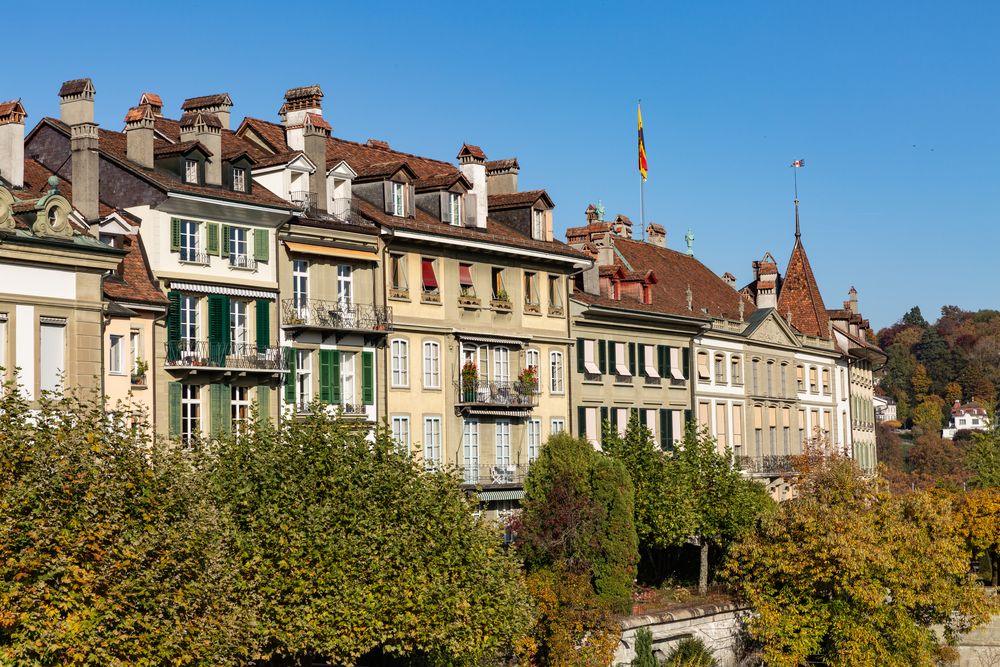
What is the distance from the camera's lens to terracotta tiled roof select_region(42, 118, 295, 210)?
48562 millimetres

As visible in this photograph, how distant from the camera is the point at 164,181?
48.8 m

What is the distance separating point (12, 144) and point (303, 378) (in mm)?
11534

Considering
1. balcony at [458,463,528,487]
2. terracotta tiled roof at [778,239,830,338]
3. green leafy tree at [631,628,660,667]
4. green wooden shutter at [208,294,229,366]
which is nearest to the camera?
green wooden shutter at [208,294,229,366]

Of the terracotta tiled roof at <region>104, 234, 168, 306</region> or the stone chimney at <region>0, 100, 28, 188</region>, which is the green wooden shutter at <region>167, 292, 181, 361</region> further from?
the stone chimney at <region>0, 100, 28, 188</region>

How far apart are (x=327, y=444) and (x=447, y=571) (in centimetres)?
455

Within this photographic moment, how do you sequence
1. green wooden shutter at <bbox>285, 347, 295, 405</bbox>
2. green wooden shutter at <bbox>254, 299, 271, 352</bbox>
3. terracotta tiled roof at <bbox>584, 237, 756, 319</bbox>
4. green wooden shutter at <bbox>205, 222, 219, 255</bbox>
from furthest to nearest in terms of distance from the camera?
1. terracotta tiled roof at <bbox>584, 237, 756, 319</bbox>
2. green wooden shutter at <bbox>285, 347, 295, 405</bbox>
3. green wooden shutter at <bbox>254, 299, 271, 352</bbox>
4. green wooden shutter at <bbox>205, 222, 219, 255</bbox>

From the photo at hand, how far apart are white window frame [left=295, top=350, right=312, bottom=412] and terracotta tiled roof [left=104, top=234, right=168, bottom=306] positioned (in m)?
6.27

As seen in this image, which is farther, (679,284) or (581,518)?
(679,284)

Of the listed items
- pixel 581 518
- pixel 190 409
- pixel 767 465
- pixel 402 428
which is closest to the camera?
pixel 190 409

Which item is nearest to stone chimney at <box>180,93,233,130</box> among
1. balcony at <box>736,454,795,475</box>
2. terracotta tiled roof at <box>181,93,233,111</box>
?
terracotta tiled roof at <box>181,93,233,111</box>

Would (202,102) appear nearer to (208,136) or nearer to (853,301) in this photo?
(208,136)

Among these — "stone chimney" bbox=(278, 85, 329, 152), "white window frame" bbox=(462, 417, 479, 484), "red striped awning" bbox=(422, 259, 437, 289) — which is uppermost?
"stone chimney" bbox=(278, 85, 329, 152)

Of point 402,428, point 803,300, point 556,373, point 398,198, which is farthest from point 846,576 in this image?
point 803,300

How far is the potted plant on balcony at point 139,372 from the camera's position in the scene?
46.8m
